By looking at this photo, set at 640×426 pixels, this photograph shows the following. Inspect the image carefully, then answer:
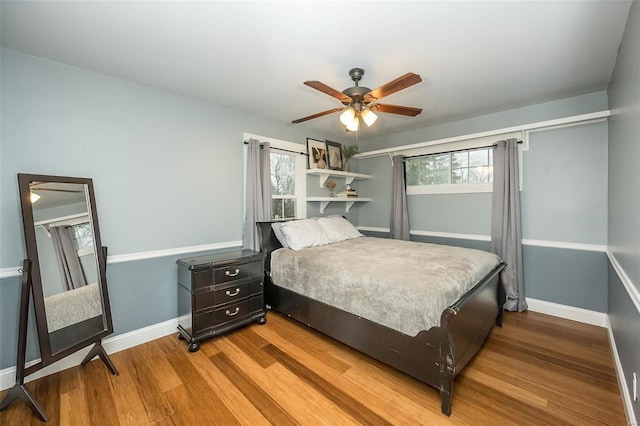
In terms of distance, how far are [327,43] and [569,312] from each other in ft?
12.1

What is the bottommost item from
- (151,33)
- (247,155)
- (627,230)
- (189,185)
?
(627,230)

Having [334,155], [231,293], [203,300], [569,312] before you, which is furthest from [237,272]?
[569,312]

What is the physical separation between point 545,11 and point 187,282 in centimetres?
331

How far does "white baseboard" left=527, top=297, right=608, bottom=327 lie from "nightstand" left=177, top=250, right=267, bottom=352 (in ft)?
10.4

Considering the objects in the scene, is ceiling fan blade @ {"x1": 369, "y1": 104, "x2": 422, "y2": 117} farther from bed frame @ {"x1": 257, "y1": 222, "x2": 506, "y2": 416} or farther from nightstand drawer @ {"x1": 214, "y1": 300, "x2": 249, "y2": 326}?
nightstand drawer @ {"x1": 214, "y1": 300, "x2": 249, "y2": 326}

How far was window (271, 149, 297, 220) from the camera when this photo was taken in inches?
148

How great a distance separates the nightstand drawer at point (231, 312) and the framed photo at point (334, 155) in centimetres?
248

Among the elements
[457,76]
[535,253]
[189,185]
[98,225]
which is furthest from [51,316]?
[535,253]

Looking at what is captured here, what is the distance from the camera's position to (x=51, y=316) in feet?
6.17

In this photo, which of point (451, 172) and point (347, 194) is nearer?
point (451, 172)

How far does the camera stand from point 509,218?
10.5 feet

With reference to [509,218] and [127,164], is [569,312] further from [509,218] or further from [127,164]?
[127,164]

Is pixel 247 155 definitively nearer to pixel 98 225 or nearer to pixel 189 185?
pixel 189 185

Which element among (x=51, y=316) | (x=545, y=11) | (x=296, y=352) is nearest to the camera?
(x=545, y=11)
